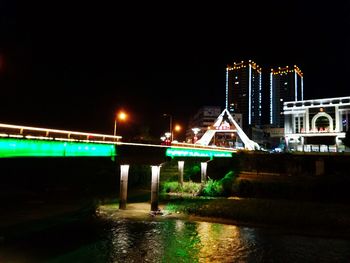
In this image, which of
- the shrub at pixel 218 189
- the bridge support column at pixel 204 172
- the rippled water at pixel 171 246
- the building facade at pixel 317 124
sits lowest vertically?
the rippled water at pixel 171 246

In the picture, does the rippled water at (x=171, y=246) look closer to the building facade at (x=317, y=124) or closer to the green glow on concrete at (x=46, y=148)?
the green glow on concrete at (x=46, y=148)

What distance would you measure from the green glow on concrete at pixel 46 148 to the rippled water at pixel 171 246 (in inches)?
289

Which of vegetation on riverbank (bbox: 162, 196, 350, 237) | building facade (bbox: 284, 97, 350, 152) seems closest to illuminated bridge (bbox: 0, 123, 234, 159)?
vegetation on riverbank (bbox: 162, 196, 350, 237)

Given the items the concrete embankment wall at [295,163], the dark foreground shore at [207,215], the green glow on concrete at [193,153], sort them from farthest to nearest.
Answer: the concrete embankment wall at [295,163]
the green glow on concrete at [193,153]
the dark foreground shore at [207,215]

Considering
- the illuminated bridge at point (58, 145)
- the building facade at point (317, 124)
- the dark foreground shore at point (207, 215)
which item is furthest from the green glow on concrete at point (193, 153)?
the building facade at point (317, 124)

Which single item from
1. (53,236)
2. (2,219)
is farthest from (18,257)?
(2,219)

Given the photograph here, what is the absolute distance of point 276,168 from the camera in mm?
83438

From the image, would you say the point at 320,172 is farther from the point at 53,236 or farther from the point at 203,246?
the point at 53,236

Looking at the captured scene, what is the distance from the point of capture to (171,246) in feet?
92.1

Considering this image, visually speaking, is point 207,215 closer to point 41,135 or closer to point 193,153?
point 193,153

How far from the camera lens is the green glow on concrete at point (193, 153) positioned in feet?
169

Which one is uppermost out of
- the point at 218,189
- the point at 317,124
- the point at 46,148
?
the point at 317,124

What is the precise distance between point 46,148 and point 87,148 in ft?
18.0

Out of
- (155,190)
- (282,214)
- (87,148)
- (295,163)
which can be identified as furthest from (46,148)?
(295,163)
